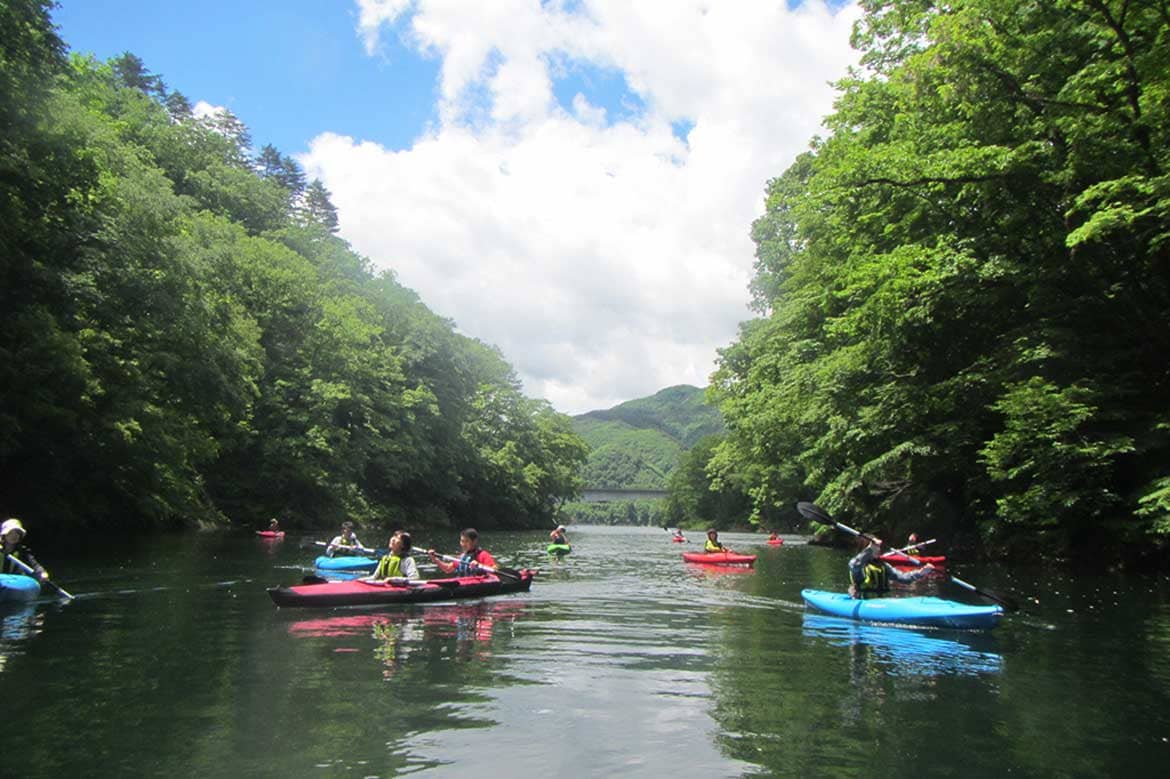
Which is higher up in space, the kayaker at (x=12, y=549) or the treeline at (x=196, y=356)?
the treeline at (x=196, y=356)

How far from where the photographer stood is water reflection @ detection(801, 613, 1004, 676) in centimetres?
900

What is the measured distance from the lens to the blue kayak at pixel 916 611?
10906mm

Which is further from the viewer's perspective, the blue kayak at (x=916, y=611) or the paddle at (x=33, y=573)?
the paddle at (x=33, y=573)

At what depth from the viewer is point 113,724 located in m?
6.16

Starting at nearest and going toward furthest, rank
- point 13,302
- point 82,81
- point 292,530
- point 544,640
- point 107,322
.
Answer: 1. point 544,640
2. point 13,302
3. point 107,322
4. point 82,81
5. point 292,530

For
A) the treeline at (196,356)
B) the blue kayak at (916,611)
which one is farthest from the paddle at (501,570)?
the treeline at (196,356)

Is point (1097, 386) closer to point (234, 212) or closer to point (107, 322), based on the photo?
point (107, 322)

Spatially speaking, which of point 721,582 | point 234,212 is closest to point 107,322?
point 721,582

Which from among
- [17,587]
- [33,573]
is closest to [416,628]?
[17,587]

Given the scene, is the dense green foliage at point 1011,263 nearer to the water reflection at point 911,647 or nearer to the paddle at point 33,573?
the water reflection at point 911,647

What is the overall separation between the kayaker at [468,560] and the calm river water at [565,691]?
1.17m

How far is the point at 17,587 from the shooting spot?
38.4 feet

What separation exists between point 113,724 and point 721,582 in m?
14.5

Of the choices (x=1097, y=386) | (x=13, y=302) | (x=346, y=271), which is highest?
(x=346, y=271)
